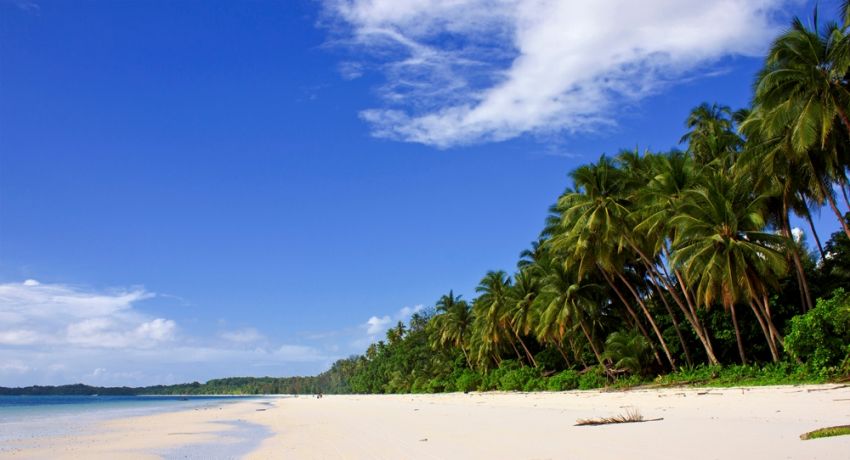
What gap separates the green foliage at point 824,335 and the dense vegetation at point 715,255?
0.04m

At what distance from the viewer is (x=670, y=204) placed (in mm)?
23281

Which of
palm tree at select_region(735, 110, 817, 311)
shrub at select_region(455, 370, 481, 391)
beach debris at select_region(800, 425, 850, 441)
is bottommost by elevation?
shrub at select_region(455, 370, 481, 391)

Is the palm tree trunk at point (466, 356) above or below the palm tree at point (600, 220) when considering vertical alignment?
below

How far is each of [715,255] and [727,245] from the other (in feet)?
1.71

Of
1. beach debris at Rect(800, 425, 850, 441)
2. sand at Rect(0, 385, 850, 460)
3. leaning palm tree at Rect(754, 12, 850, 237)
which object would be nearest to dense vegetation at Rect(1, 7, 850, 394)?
leaning palm tree at Rect(754, 12, 850, 237)

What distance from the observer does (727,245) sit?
20.0m

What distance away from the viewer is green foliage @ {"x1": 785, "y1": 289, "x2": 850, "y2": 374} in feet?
52.0

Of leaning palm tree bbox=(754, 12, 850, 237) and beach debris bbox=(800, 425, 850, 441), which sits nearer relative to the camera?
beach debris bbox=(800, 425, 850, 441)

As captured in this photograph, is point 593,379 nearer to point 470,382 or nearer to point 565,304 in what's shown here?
point 565,304

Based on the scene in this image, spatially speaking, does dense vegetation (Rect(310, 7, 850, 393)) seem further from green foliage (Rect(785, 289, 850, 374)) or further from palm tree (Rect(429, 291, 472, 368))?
palm tree (Rect(429, 291, 472, 368))

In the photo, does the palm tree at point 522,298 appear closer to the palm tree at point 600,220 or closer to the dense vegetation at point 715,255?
the dense vegetation at point 715,255

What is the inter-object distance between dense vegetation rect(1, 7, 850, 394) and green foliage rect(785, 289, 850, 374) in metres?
0.04

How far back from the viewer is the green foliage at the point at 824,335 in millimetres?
15844

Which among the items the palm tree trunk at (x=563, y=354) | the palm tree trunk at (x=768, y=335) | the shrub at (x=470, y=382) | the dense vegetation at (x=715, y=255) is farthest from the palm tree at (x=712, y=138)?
the shrub at (x=470, y=382)
